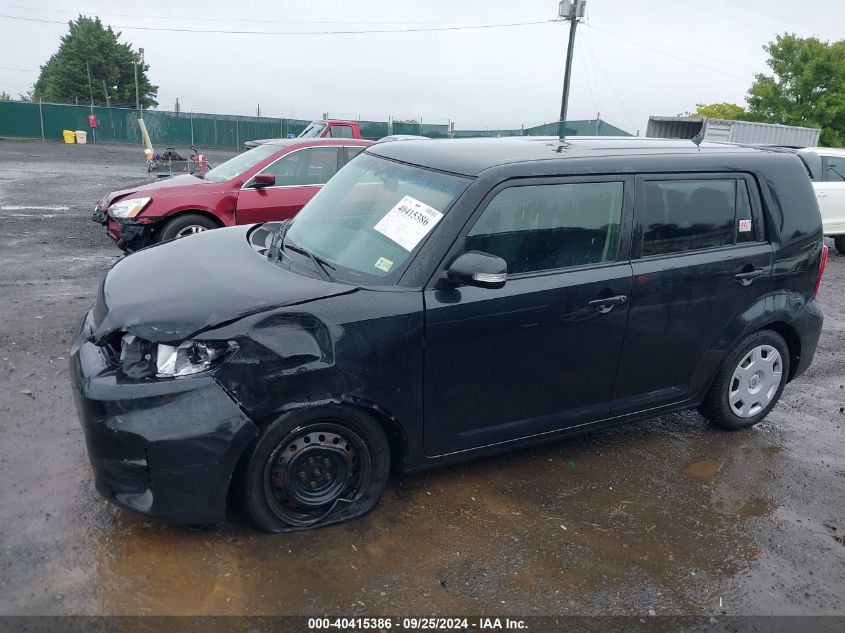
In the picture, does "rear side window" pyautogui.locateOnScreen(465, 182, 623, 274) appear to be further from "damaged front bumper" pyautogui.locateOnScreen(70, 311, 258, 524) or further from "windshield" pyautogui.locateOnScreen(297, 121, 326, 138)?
"windshield" pyautogui.locateOnScreen(297, 121, 326, 138)

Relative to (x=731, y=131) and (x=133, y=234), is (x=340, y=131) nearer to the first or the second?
(x=133, y=234)

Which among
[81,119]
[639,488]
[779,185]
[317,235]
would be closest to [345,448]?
[317,235]

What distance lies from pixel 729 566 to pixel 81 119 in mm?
41824

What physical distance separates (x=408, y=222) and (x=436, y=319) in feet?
1.91

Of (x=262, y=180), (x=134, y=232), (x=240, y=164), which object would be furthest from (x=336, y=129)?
(x=134, y=232)

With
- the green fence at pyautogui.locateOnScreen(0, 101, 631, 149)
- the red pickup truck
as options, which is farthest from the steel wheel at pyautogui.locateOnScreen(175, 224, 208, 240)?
the green fence at pyautogui.locateOnScreen(0, 101, 631, 149)

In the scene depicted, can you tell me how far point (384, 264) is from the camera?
11.8 feet

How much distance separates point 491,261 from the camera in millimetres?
3338

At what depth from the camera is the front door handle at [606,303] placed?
12.7 feet

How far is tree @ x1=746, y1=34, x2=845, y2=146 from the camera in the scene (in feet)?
105

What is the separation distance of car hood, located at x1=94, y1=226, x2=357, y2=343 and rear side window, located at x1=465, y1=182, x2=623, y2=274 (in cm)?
81

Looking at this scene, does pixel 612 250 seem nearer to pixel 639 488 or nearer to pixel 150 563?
pixel 639 488

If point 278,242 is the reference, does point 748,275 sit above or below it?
below

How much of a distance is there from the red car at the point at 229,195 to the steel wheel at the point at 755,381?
5602mm
